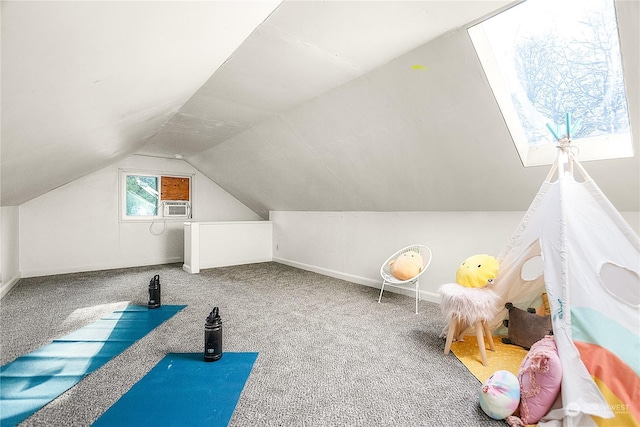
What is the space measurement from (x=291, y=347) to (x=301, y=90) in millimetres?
2350

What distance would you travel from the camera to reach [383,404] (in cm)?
171

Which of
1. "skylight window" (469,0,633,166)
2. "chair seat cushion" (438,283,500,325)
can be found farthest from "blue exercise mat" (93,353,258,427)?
"skylight window" (469,0,633,166)

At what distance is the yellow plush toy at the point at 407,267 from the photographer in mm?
3389

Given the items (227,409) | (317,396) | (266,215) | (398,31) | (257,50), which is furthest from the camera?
(266,215)

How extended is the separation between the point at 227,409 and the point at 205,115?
3.22 meters

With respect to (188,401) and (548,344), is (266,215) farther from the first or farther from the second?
(548,344)

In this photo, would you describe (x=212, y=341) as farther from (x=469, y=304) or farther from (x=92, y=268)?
(x=92, y=268)

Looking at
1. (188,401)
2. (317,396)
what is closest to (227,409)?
(188,401)

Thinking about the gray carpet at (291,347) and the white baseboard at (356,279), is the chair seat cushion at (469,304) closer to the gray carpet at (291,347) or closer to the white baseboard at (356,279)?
the gray carpet at (291,347)

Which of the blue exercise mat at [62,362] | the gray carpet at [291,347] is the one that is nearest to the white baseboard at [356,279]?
the gray carpet at [291,347]

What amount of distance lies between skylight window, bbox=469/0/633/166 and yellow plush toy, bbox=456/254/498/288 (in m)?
0.97

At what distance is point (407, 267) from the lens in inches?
134

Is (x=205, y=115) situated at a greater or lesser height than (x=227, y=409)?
greater

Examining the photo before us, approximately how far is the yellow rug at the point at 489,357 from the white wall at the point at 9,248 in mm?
5259
